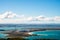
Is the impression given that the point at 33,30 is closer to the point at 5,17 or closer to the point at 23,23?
the point at 23,23

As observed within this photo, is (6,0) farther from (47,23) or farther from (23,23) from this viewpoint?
(47,23)

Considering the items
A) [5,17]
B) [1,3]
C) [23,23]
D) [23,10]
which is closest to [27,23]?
[23,23]

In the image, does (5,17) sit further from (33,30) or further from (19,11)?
(33,30)

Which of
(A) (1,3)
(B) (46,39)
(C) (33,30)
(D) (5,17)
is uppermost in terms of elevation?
(A) (1,3)

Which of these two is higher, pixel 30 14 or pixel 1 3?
pixel 1 3

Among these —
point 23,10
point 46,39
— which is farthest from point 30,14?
point 46,39

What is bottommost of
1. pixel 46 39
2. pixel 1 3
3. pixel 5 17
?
pixel 46 39

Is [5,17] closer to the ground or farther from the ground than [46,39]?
farther from the ground

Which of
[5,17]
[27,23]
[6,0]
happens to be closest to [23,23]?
[27,23]
